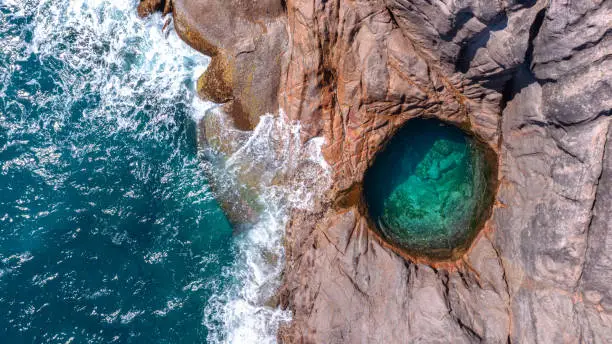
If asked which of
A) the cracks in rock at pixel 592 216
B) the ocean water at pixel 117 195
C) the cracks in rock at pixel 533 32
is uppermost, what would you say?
the cracks in rock at pixel 533 32

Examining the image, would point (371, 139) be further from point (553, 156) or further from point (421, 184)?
point (553, 156)

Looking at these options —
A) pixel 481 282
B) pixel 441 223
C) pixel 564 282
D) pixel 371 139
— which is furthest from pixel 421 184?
pixel 564 282

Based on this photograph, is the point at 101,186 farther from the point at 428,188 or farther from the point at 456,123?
the point at 456,123

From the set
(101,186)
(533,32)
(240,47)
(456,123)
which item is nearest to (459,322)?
(456,123)

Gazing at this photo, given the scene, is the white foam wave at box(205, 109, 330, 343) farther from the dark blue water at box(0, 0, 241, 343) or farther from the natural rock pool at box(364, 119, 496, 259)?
the natural rock pool at box(364, 119, 496, 259)

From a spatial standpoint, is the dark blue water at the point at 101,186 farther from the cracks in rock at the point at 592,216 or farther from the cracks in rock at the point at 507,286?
the cracks in rock at the point at 592,216

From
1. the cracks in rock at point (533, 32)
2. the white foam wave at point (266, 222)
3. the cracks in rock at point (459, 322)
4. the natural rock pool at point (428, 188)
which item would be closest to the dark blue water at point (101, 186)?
the white foam wave at point (266, 222)

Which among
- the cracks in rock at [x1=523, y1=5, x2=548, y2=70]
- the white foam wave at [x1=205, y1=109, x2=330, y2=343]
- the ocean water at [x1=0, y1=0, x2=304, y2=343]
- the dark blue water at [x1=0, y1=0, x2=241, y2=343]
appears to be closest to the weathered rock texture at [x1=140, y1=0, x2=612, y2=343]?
the cracks in rock at [x1=523, y1=5, x2=548, y2=70]
